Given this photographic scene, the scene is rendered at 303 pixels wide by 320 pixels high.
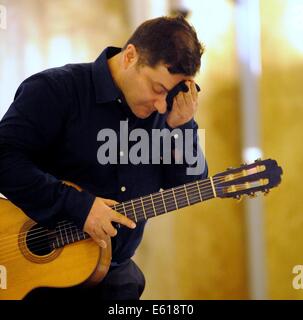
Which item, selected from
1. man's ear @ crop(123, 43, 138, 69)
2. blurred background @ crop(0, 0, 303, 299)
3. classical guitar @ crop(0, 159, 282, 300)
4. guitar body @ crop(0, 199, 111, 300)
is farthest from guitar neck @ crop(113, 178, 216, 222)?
blurred background @ crop(0, 0, 303, 299)

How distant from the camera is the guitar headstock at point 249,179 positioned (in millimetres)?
1404

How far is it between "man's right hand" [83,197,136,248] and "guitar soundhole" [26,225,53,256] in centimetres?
15

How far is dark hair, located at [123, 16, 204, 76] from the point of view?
4.52ft

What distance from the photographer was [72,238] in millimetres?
1471

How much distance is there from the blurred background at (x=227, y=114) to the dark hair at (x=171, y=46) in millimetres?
627

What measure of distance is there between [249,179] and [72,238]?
1.59 ft

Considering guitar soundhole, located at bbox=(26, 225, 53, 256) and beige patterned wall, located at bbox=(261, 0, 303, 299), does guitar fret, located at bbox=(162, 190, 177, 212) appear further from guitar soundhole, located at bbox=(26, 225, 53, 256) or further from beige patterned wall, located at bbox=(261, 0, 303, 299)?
beige patterned wall, located at bbox=(261, 0, 303, 299)

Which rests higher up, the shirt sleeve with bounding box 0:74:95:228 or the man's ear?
the man's ear

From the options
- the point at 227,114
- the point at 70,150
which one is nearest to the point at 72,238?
the point at 70,150

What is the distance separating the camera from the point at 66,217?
4.70 ft

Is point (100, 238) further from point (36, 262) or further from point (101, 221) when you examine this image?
point (36, 262)

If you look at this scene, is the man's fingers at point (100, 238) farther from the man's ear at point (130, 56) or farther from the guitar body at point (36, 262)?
the man's ear at point (130, 56)
